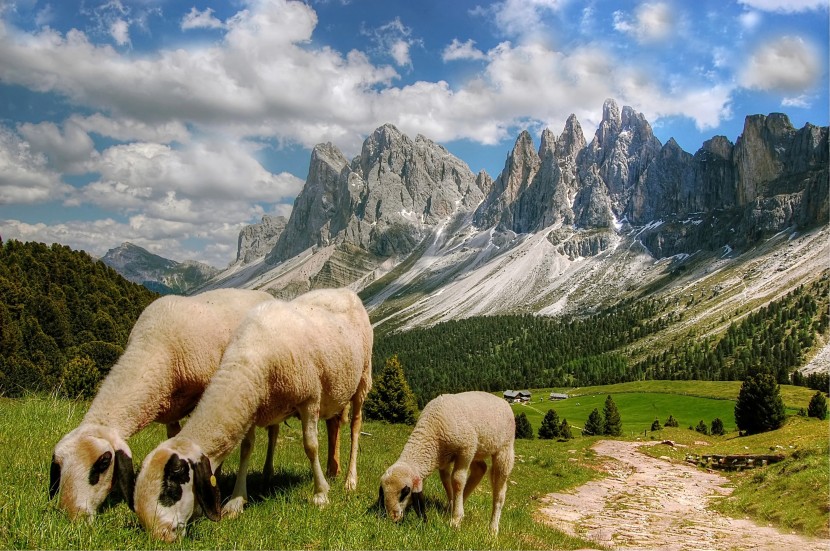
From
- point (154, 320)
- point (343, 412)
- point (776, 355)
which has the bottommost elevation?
point (776, 355)

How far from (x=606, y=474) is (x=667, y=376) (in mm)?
162081

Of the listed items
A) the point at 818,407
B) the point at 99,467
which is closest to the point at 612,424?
the point at 818,407

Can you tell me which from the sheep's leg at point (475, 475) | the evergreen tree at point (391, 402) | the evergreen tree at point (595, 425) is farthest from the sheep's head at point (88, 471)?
the evergreen tree at point (595, 425)

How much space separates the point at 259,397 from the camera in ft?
29.4

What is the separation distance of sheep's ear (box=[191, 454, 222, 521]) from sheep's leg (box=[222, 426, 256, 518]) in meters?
1.02

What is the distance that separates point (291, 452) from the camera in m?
16.2

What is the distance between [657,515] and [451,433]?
16404 millimetres

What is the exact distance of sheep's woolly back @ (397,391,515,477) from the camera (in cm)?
1125

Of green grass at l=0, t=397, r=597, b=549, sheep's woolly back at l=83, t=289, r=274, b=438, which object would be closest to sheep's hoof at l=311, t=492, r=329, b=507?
green grass at l=0, t=397, r=597, b=549

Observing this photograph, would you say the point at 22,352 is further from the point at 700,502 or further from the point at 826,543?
the point at 826,543

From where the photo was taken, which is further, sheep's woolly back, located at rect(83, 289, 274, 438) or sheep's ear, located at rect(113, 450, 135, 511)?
sheep's woolly back, located at rect(83, 289, 274, 438)

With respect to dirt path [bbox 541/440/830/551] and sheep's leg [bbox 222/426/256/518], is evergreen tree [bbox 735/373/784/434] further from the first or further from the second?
sheep's leg [bbox 222/426/256/518]

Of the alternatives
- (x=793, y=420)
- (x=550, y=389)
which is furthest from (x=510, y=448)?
(x=550, y=389)

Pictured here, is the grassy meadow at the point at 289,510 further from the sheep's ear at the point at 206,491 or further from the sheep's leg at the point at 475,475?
the sheep's leg at the point at 475,475
